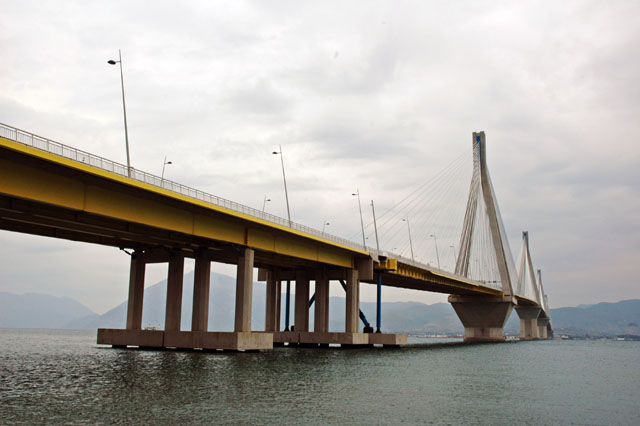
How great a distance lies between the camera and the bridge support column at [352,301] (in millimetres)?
79250

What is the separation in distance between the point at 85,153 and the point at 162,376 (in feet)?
43.7

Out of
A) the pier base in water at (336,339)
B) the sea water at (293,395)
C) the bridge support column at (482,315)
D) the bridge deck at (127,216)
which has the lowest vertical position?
the sea water at (293,395)

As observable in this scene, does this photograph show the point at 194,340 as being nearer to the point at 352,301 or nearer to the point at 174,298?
the point at 174,298

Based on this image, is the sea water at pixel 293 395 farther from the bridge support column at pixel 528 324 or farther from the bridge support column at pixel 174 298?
the bridge support column at pixel 528 324

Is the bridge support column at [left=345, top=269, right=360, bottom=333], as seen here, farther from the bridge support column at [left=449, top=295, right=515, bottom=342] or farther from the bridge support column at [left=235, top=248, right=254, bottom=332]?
the bridge support column at [left=449, top=295, right=515, bottom=342]

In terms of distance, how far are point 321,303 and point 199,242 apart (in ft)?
98.0

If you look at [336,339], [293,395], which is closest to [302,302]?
[336,339]

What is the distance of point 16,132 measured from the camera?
32031mm

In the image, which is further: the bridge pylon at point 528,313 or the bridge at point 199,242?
the bridge pylon at point 528,313

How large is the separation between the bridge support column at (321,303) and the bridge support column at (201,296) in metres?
24.0

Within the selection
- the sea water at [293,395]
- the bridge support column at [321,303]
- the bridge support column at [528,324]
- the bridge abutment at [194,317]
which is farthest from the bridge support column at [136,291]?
the bridge support column at [528,324]

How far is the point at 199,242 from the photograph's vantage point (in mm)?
57531

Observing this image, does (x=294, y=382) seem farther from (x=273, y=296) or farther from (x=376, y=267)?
(x=273, y=296)

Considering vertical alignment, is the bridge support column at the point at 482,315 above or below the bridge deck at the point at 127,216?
below
